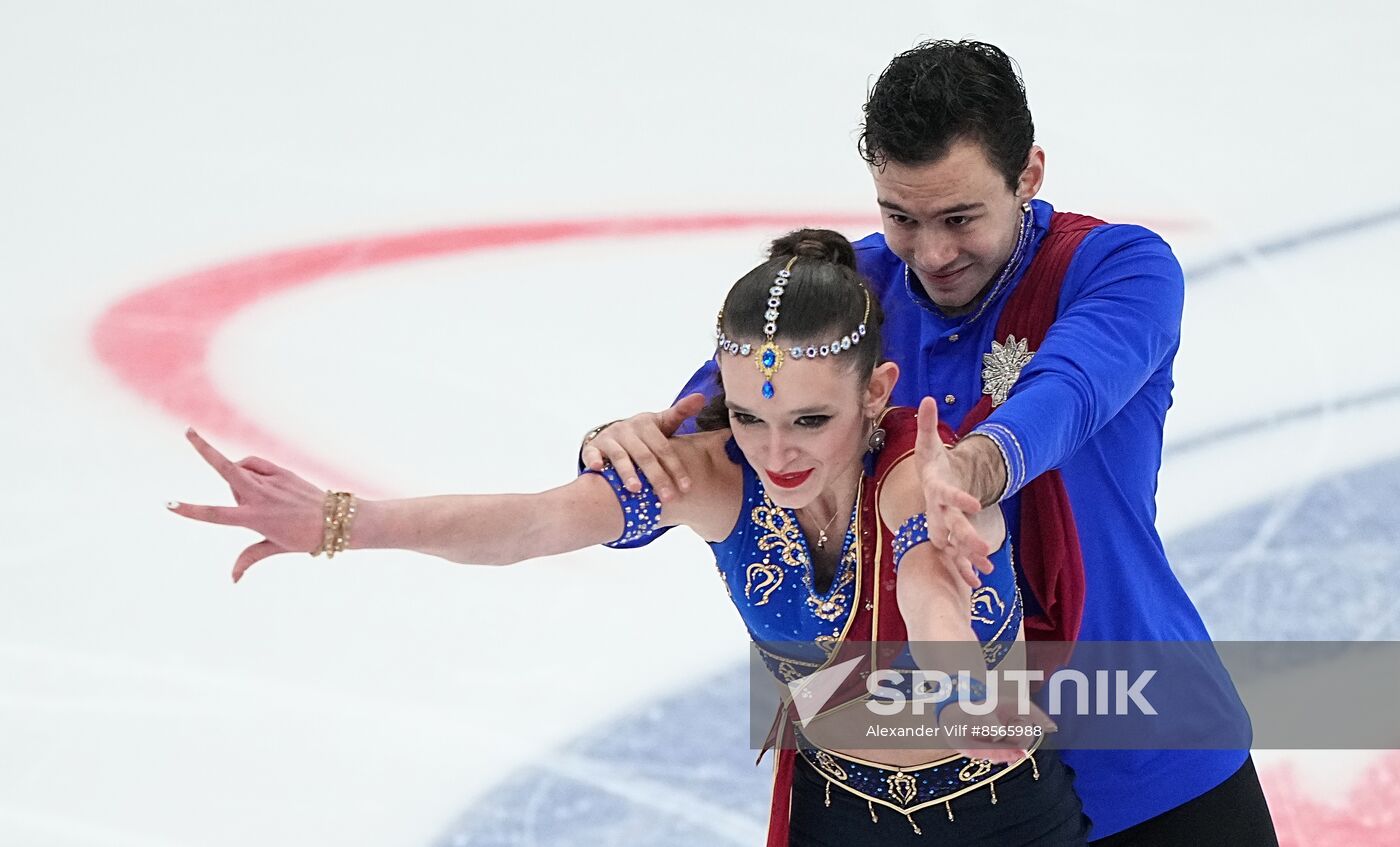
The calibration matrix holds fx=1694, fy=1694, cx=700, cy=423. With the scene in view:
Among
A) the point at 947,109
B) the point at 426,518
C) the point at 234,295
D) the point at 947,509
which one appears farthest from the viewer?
the point at 234,295

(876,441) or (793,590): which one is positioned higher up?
(876,441)

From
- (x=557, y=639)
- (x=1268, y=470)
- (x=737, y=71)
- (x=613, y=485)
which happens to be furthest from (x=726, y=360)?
(x=737, y=71)

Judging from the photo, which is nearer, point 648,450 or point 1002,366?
point 648,450

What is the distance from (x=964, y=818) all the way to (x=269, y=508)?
1007 mm

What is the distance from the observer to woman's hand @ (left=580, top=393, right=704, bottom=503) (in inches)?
91.9

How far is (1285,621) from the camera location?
13.4 ft

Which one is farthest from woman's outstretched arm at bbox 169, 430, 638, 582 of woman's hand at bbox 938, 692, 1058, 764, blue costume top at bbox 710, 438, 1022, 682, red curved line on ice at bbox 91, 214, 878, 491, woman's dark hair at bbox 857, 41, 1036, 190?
red curved line on ice at bbox 91, 214, 878, 491

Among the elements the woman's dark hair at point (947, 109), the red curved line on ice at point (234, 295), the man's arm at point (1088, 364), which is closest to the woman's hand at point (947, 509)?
the man's arm at point (1088, 364)

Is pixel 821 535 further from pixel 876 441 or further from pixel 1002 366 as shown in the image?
pixel 1002 366

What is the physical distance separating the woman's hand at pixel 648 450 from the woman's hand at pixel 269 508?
0.46 m

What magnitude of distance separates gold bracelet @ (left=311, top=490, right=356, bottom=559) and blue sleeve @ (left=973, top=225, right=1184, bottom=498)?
79cm

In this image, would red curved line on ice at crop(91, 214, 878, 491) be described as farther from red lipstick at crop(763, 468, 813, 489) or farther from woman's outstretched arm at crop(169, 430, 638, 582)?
red lipstick at crop(763, 468, 813, 489)

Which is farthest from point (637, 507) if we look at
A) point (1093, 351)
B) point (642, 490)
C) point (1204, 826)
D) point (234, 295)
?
point (234, 295)

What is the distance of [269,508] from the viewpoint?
202 cm
